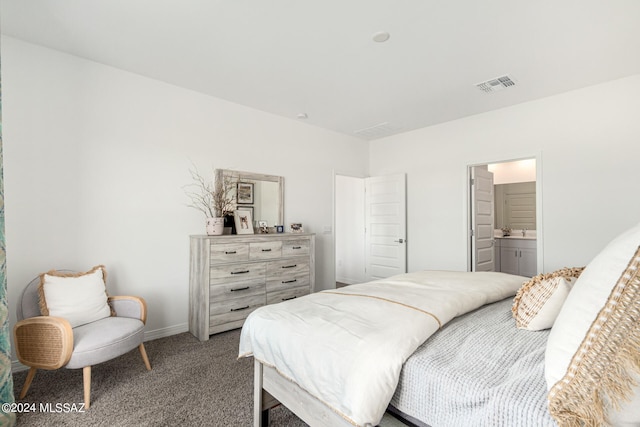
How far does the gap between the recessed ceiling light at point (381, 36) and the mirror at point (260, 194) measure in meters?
2.22

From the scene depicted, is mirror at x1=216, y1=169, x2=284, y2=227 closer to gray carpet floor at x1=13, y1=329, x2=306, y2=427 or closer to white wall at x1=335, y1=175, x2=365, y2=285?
gray carpet floor at x1=13, y1=329, x2=306, y2=427

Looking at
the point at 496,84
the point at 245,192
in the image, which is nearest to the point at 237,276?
the point at 245,192

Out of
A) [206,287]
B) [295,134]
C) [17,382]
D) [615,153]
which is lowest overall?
[17,382]

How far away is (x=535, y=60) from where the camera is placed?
2.81 m

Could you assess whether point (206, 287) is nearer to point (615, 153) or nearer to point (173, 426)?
point (173, 426)

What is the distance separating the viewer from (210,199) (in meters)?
3.62

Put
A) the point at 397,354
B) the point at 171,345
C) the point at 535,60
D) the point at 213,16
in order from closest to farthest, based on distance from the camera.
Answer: the point at 397,354
the point at 213,16
the point at 535,60
the point at 171,345

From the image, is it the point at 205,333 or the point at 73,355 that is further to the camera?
the point at 205,333

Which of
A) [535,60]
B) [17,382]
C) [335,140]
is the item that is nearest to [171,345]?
[17,382]

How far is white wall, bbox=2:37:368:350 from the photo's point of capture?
2555 millimetres

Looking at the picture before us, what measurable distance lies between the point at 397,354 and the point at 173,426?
4.97 feet

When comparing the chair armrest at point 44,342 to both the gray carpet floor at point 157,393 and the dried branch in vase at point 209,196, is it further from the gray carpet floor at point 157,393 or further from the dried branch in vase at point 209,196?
the dried branch in vase at point 209,196

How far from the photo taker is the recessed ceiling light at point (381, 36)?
2.42 m

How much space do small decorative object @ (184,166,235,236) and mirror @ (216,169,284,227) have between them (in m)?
0.14
